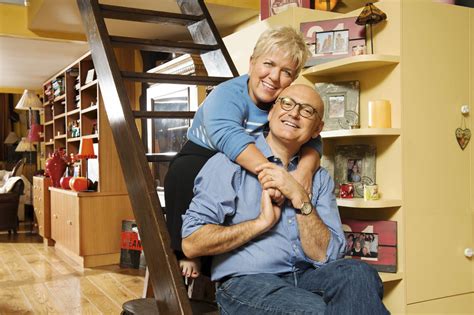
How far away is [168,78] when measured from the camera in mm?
2301

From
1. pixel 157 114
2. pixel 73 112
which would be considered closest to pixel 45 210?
pixel 73 112

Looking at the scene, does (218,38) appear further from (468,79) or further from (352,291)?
(352,291)

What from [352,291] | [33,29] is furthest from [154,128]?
[352,291]

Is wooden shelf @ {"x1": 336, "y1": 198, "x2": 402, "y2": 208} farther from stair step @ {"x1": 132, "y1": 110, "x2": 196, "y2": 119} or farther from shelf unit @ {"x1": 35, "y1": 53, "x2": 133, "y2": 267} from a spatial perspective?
shelf unit @ {"x1": 35, "y1": 53, "x2": 133, "y2": 267}

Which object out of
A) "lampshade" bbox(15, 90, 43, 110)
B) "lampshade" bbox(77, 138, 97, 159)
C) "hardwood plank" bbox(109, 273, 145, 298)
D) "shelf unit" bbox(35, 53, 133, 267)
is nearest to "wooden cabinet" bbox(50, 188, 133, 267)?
"shelf unit" bbox(35, 53, 133, 267)

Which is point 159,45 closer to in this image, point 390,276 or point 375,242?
point 375,242

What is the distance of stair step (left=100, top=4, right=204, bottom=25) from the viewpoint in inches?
94.1

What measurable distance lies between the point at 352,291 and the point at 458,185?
1.60 meters

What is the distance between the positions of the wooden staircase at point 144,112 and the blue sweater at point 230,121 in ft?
0.86

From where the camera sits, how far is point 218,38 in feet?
8.63

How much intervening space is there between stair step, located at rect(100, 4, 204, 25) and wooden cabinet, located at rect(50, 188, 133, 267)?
315cm

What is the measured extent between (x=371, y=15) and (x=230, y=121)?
3.98 ft

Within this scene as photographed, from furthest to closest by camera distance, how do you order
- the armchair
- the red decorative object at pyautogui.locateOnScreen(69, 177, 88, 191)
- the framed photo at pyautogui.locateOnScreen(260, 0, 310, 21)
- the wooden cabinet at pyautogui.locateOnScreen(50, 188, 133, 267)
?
the armchair → the red decorative object at pyautogui.locateOnScreen(69, 177, 88, 191) → the wooden cabinet at pyautogui.locateOnScreen(50, 188, 133, 267) → the framed photo at pyautogui.locateOnScreen(260, 0, 310, 21)

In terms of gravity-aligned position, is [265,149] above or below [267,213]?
above
